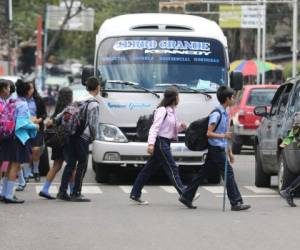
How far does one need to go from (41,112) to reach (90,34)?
53.8 meters

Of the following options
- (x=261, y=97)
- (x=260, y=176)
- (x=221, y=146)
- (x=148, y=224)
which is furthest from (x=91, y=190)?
(x=261, y=97)

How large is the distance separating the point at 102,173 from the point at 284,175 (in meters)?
3.96

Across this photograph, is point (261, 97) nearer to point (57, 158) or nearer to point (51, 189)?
point (51, 189)

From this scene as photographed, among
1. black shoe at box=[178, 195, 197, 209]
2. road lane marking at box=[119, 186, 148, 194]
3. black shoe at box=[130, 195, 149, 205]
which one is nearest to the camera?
black shoe at box=[178, 195, 197, 209]

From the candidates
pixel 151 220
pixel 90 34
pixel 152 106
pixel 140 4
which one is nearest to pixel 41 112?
pixel 152 106

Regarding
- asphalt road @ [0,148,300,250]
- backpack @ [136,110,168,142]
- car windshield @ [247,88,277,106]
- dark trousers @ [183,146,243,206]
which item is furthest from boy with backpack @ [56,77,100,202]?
car windshield @ [247,88,277,106]

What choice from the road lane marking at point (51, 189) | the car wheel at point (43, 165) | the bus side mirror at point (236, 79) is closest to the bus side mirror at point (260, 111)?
the bus side mirror at point (236, 79)

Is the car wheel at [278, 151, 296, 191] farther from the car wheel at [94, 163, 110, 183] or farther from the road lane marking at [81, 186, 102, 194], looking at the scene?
the car wheel at [94, 163, 110, 183]

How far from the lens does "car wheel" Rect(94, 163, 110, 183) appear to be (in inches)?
634

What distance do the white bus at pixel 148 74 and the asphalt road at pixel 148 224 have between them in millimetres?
967

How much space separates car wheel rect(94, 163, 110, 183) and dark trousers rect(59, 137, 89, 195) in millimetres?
2504

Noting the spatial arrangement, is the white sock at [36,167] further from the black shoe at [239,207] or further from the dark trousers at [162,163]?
the black shoe at [239,207]

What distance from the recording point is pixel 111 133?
15.4 metres

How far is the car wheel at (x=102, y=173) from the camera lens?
16094mm
